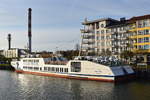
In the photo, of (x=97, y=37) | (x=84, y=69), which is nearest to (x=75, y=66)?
(x=84, y=69)

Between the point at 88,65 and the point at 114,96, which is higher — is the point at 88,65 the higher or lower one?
the higher one

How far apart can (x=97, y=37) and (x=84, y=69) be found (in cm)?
4393

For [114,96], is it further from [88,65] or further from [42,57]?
[42,57]

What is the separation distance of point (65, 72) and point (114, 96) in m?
29.5

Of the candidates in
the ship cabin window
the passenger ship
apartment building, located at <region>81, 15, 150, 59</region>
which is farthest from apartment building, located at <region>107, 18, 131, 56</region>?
the ship cabin window

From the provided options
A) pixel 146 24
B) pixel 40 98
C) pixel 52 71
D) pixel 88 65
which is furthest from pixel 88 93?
pixel 146 24

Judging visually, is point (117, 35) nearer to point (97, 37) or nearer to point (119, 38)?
point (119, 38)

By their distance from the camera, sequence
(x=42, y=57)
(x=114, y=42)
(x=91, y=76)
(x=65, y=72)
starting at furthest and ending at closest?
(x=114, y=42) → (x=42, y=57) → (x=65, y=72) → (x=91, y=76)

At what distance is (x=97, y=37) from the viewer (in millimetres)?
99188

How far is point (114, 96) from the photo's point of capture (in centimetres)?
3612

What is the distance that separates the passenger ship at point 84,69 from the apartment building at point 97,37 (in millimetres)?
28663

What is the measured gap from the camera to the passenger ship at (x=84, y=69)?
53062 mm

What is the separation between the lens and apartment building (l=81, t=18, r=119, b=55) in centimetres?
9488

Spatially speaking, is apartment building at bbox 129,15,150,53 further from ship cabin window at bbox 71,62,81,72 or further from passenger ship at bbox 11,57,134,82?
ship cabin window at bbox 71,62,81,72
